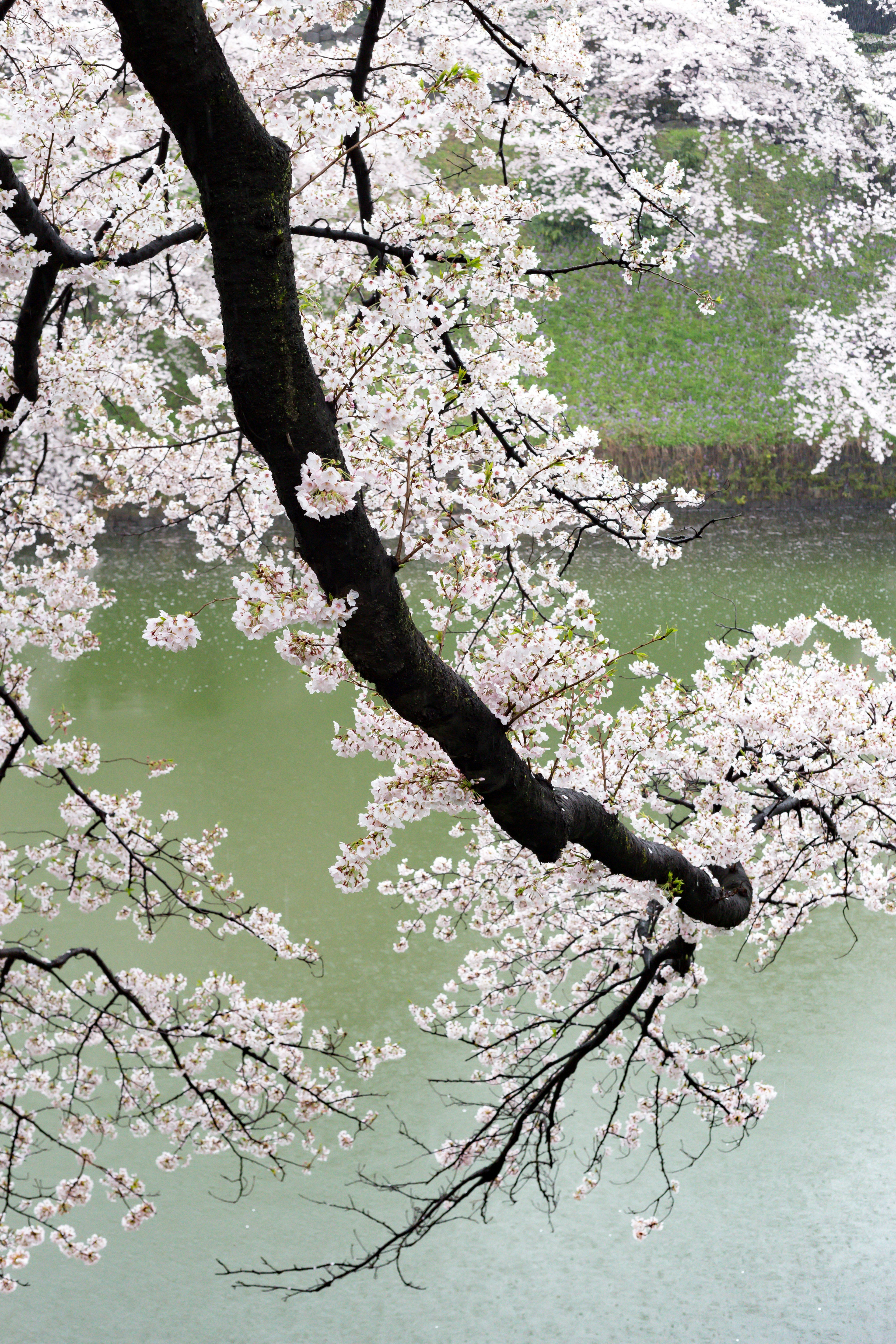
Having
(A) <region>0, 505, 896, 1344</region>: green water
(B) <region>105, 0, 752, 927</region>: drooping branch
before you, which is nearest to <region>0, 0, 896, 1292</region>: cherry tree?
(B) <region>105, 0, 752, 927</region>: drooping branch

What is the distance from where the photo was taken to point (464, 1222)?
350 centimetres

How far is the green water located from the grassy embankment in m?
8.04

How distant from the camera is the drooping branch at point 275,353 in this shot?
3.82 feet

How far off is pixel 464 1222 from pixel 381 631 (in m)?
2.75

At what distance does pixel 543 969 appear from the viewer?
4.15 meters

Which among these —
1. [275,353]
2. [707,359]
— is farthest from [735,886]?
[707,359]

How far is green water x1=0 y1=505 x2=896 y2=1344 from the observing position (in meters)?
3.14

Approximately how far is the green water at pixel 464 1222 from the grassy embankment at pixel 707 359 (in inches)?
317

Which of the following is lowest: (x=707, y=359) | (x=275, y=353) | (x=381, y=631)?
(x=381, y=631)

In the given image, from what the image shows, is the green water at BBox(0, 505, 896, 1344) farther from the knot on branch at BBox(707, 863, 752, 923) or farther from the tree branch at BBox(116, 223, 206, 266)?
the tree branch at BBox(116, 223, 206, 266)

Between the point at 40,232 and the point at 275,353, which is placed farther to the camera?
the point at 40,232

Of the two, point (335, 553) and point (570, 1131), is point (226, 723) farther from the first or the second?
point (335, 553)

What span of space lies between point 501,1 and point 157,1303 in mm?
11913

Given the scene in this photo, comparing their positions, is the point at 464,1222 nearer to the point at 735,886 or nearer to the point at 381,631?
the point at 735,886
